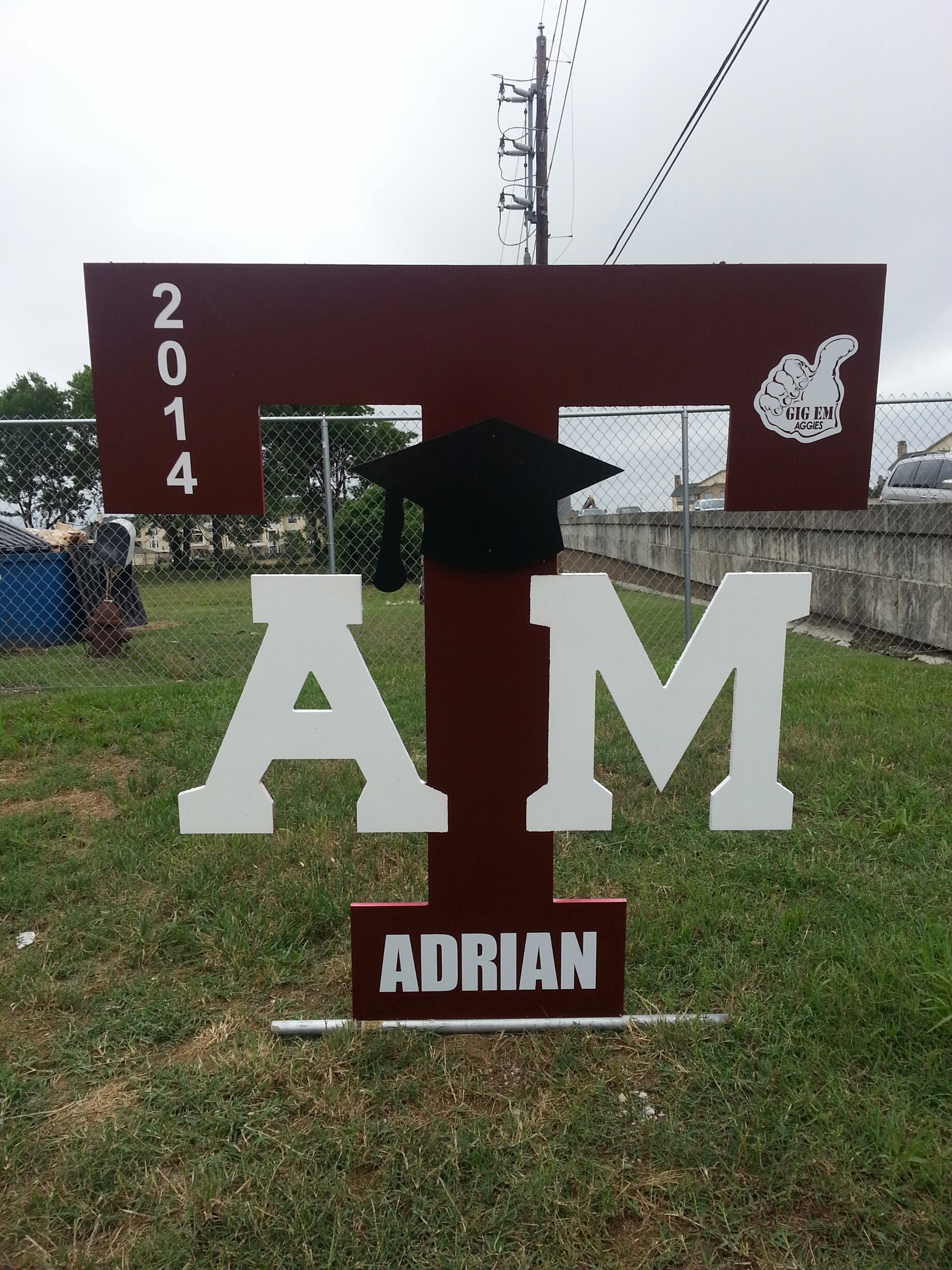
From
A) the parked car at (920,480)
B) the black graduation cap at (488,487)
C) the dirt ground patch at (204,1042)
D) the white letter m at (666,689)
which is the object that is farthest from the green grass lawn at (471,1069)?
the parked car at (920,480)

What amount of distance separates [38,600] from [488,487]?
7.11 meters

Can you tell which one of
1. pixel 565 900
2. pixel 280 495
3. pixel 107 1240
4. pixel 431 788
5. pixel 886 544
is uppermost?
pixel 280 495

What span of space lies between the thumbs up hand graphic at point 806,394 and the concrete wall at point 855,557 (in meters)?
4.59

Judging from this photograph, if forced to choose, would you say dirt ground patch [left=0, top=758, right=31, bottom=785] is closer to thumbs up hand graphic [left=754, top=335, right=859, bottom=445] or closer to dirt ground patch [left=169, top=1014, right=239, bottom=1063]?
dirt ground patch [left=169, top=1014, right=239, bottom=1063]

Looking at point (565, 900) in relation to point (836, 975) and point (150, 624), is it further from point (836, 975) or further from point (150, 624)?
point (150, 624)

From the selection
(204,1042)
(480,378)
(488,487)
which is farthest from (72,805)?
(480,378)

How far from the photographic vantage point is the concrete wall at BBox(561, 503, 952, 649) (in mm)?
6281

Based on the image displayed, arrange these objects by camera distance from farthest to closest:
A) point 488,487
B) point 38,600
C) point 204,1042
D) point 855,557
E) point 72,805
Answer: point 38,600 → point 855,557 → point 72,805 → point 204,1042 → point 488,487

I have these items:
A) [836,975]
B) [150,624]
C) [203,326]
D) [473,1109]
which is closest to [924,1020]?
[836,975]

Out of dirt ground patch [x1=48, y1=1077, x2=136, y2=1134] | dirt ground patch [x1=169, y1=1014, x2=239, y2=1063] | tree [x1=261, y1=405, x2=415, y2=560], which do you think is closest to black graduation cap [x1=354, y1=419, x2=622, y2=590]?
dirt ground patch [x1=169, y1=1014, x2=239, y2=1063]

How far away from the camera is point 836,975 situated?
221 centimetres

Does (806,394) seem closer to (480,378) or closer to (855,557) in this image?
(480,378)

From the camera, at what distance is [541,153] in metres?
13.3

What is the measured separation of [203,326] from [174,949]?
189cm
